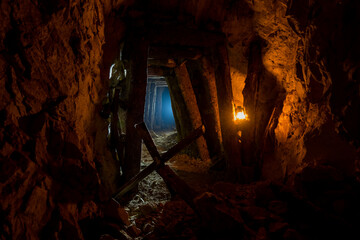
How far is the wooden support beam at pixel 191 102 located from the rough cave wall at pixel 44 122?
11.7 ft

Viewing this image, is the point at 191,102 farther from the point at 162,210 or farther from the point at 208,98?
the point at 162,210

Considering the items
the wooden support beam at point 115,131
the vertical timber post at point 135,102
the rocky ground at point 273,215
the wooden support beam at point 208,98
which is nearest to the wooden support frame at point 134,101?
the vertical timber post at point 135,102

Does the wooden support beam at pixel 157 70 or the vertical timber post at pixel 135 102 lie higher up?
the wooden support beam at pixel 157 70

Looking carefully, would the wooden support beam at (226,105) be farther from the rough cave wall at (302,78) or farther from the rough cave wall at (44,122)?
the rough cave wall at (44,122)

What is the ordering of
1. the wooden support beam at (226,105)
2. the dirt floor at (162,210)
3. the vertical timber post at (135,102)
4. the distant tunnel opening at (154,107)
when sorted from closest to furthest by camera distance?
1. the dirt floor at (162,210)
2. the vertical timber post at (135,102)
3. the wooden support beam at (226,105)
4. the distant tunnel opening at (154,107)

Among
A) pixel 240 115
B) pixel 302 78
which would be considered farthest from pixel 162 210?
pixel 302 78

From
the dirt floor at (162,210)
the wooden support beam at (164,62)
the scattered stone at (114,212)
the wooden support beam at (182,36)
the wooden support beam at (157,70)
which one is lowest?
the dirt floor at (162,210)

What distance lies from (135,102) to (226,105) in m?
1.94

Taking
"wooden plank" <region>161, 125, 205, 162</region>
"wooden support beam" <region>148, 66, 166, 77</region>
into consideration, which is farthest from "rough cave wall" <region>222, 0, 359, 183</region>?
"wooden support beam" <region>148, 66, 166, 77</region>

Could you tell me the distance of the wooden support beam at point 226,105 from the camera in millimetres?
4586

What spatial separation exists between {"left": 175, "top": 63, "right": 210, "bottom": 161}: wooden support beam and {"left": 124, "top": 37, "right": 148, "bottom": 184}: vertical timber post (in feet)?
7.02

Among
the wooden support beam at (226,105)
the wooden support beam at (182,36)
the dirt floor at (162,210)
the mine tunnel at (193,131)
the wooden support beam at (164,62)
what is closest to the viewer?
the mine tunnel at (193,131)

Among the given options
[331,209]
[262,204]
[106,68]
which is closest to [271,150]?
[262,204]

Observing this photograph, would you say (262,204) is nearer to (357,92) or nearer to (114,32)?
(357,92)
